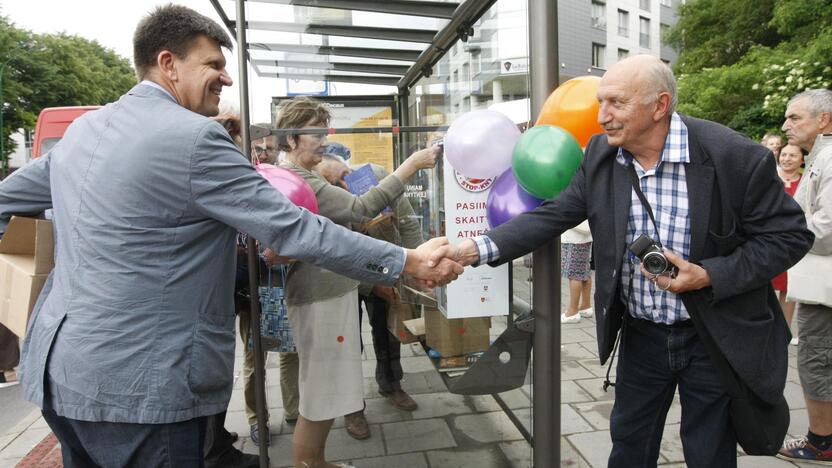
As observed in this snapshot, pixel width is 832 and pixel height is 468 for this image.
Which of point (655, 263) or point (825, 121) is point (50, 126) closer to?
point (655, 263)

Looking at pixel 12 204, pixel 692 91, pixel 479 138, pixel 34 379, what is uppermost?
pixel 692 91

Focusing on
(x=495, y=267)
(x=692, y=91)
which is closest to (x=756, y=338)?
(x=495, y=267)

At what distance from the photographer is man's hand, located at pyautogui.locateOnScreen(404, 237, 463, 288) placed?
2191mm

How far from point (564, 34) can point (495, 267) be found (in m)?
31.1

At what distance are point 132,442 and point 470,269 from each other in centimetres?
150

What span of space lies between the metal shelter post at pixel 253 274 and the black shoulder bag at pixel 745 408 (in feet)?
5.51

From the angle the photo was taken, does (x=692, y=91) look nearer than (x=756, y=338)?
No

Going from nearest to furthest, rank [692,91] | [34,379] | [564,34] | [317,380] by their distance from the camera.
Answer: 1. [34,379]
2. [317,380]
3. [692,91]
4. [564,34]

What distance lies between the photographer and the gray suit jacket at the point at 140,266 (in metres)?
1.59

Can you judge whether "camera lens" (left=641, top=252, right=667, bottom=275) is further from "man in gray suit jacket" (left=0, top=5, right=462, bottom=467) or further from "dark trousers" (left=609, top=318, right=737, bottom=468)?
"man in gray suit jacket" (left=0, top=5, right=462, bottom=467)

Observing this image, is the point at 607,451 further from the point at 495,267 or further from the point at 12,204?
the point at 12,204

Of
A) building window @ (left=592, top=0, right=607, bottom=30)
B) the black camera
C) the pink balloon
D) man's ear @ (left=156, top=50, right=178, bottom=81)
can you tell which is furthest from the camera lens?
building window @ (left=592, top=0, right=607, bottom=30)

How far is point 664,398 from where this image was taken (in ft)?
7.23

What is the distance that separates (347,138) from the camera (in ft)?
8.98
